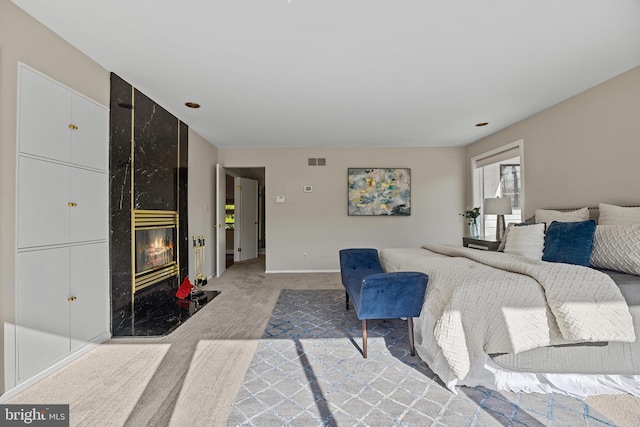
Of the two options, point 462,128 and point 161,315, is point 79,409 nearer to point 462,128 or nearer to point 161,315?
point 161,315

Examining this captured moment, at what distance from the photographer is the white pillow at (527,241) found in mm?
2680

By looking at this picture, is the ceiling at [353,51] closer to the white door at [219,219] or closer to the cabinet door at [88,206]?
the cabinet door at [88,206]

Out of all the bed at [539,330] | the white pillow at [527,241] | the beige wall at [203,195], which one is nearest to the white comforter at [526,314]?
the bed at [539,330]

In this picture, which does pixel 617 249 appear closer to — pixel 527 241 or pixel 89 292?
pixel 527 241

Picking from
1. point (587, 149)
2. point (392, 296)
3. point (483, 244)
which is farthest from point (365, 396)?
point (587, 149)

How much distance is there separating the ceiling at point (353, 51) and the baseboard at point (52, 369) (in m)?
2.41

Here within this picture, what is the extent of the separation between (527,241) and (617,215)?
727mm

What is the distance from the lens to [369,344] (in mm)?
2420

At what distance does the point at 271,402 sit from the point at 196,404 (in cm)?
44

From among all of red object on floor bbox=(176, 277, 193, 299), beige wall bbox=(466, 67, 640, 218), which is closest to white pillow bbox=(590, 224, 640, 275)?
beige wall bbox=(466, 67, 640, 218)

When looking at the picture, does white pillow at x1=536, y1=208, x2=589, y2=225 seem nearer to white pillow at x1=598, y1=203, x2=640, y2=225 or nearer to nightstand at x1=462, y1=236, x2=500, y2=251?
white pillow at x1=598, y1=203, x2=640, y2=225

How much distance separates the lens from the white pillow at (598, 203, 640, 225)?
7.90ft

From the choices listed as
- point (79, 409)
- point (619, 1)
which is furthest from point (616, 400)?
point (79, 409)

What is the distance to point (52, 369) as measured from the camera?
6.53 feet
